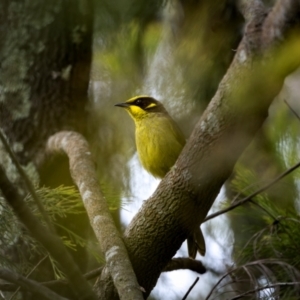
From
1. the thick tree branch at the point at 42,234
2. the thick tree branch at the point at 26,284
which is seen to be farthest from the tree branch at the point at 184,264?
the thick tree branch at the point at 26,284

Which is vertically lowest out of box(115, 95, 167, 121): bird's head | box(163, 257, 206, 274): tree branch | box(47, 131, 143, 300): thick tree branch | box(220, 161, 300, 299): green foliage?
box(163, 257, 206, 274): tree branch

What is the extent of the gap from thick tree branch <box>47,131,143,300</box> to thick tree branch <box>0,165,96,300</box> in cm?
16

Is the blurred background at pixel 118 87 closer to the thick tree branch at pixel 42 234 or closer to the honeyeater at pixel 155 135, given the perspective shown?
the honeyeater at pixel 155 135

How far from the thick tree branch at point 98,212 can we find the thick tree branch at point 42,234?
0.16 meters

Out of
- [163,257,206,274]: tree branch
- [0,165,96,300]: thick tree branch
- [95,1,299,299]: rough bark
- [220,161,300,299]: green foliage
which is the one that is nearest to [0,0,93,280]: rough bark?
[163,257,206,274]: tree branch

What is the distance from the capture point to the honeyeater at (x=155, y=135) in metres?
3.74

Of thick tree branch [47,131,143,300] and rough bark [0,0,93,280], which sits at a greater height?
rough bark [0,0,93,280]

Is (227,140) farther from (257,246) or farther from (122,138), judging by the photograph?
(122,138)

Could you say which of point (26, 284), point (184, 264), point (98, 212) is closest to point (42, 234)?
point (26, 284)

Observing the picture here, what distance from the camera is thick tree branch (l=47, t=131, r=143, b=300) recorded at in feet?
7.36

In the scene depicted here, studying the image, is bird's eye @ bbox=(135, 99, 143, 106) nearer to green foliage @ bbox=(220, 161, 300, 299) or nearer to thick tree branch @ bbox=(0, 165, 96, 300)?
green foliage @ bbox=(220, 161, 300, 299)

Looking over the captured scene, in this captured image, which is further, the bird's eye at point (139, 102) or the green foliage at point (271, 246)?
the bird's eye at point (139, 102)

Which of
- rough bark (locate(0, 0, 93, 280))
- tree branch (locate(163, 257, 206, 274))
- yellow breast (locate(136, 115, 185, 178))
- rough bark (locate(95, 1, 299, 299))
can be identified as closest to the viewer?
rough bark (locate(95, 1, 299, 299))

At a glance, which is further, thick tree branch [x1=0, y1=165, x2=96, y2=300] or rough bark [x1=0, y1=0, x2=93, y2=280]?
rough bark [x1=0, y1=0, x2=93, y2=280]
